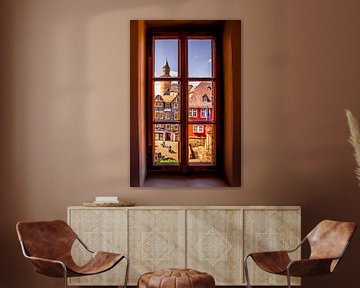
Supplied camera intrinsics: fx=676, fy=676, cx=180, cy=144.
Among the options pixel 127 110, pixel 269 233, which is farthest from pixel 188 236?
pixel 127 110

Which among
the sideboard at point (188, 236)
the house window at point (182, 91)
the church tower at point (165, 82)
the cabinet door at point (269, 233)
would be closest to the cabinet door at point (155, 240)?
the sideboard at point (188, 236)

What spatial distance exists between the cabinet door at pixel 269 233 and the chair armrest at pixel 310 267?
0.78 meters

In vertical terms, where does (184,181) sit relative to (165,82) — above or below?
below

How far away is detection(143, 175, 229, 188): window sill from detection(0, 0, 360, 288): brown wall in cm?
11

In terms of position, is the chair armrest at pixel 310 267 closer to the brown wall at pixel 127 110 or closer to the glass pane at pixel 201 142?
the brown wall at pixel 127 110

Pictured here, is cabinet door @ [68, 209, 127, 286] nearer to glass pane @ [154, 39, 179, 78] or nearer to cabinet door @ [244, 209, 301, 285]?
cabinet door @ [244, 209, 301, 285]

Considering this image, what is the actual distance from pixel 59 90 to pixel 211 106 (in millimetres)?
1608

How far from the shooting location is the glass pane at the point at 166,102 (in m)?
7.12

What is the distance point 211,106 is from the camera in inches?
282

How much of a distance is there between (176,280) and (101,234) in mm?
1313

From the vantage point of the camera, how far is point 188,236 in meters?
6.23

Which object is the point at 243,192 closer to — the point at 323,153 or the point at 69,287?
the point at 323,153

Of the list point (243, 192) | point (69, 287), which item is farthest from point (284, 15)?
point (69, 287)

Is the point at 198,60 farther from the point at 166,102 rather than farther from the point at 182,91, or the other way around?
the point at 166,102
